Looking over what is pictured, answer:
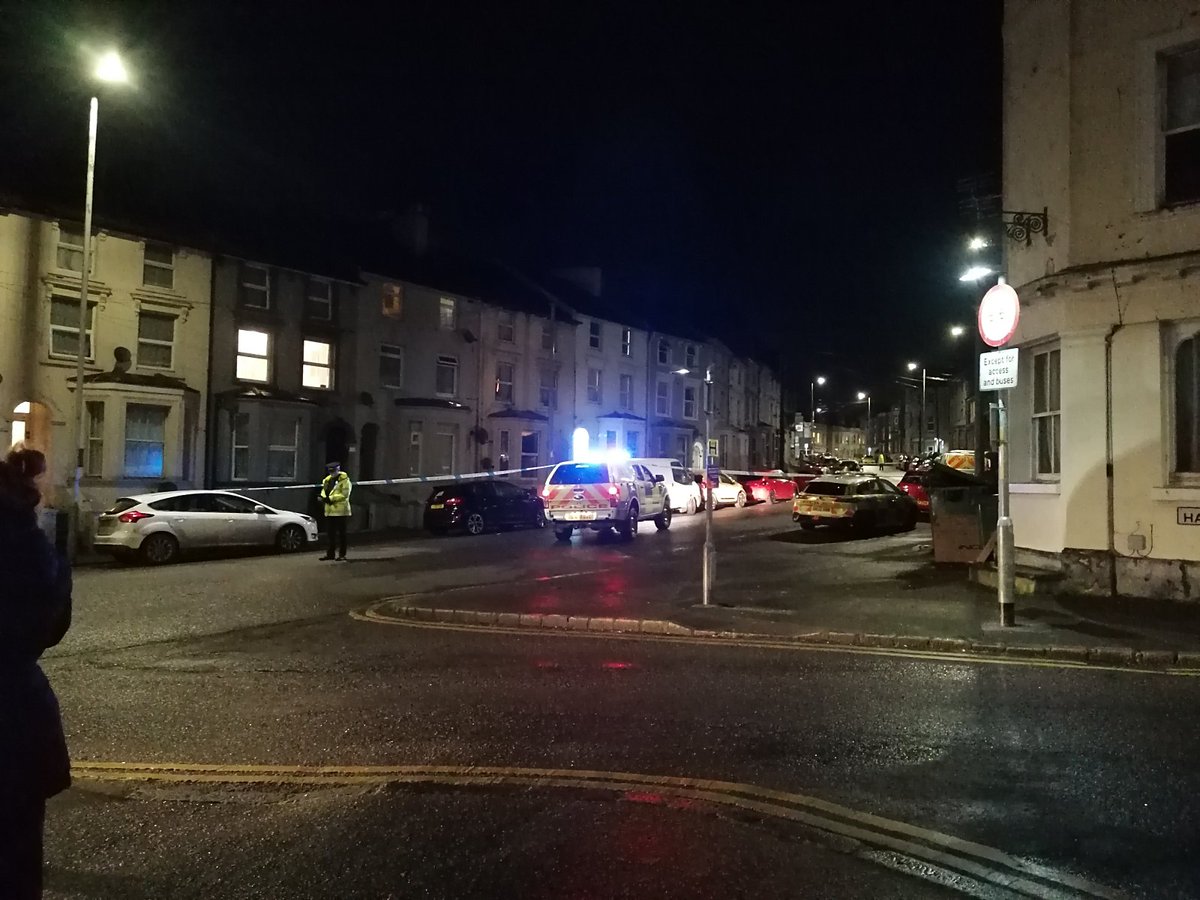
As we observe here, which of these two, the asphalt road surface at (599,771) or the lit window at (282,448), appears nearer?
the asphalt road surface at (599,771)

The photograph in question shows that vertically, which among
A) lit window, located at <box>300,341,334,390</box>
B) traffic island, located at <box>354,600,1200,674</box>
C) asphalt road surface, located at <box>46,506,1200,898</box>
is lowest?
asphalt road surface, located at <box>46,506,1200,898</box>

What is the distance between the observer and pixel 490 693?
7754 mm

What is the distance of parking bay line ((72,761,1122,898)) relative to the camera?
14.1 feet

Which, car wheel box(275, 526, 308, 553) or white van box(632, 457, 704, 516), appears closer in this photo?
car wheel box(275, 526, 308, 553)

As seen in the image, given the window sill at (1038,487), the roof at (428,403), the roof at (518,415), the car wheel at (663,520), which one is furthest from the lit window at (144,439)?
the window sill at (1038,487)

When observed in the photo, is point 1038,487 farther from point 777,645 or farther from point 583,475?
point 583,475

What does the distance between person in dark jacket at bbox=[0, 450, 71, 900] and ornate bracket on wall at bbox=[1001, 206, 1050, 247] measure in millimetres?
13466

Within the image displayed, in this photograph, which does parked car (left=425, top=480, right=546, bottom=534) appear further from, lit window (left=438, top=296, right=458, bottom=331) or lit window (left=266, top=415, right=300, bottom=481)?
lit window (left=438, top=296, right=458, bottom=331)

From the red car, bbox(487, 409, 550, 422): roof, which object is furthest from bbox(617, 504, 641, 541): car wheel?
bbox(487, 409, 550, 422): roof

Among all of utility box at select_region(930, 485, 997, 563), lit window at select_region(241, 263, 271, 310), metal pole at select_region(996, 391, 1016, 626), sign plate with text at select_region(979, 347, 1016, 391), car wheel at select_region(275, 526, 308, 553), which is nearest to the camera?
metal pole at select_region(996, 391, 1016, 626)

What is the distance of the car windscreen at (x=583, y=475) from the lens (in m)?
22.5

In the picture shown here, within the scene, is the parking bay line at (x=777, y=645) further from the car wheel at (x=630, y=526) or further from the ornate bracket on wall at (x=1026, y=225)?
the car wheel at (x=630, y=526)

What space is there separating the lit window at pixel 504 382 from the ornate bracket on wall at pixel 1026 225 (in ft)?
86.7

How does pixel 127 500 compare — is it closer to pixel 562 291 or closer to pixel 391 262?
pixel 391 262
